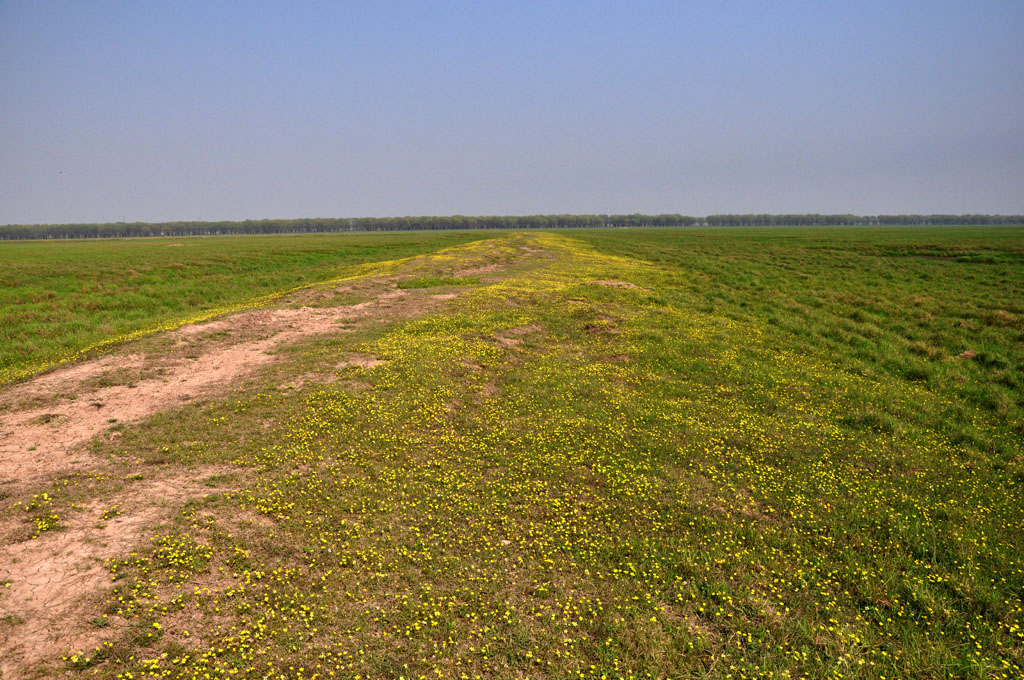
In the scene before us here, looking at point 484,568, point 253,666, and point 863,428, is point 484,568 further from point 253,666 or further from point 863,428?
point 863,428

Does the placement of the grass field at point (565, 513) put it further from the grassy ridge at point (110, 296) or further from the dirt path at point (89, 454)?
the grassy ridge at point (110, 296)

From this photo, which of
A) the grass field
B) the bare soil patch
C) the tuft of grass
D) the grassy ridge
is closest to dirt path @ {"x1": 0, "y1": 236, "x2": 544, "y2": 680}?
the bare soil patch

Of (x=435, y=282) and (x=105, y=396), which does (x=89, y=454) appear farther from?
(x=435, y=282)

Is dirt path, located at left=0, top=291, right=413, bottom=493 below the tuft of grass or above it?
below

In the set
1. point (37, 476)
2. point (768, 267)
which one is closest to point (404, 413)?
point (37, 476)

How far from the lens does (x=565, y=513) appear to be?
32.4ft

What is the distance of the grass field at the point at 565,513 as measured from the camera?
21.8ft

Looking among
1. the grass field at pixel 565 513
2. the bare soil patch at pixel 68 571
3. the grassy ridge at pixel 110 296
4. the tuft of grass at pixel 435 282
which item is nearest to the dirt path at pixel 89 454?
the bare soil patch at pixel 68 571

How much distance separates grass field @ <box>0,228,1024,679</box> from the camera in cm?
666

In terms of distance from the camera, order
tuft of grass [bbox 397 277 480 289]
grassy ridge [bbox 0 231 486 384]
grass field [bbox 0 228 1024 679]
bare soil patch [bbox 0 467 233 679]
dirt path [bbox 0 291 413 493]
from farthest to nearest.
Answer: tuft of grass [bbox 397 277 480 289] < grassy ridge [bbox 0 231 486 384] < dirt path [bbox 0 291 413 493] < grass field [bbox 0 228 1024 679] < bare soil patch [bbox 0 467 233 679]

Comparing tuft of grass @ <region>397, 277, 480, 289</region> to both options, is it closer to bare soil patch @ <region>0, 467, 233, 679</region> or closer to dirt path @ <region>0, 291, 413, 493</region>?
dirt path @ <region>0, 291, 413, 493</region>

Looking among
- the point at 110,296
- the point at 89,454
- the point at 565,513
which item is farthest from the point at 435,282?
the point at 565,513

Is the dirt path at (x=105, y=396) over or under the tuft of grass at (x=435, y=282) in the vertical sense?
under

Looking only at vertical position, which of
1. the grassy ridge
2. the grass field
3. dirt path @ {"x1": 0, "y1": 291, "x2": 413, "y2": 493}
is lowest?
the grass field
